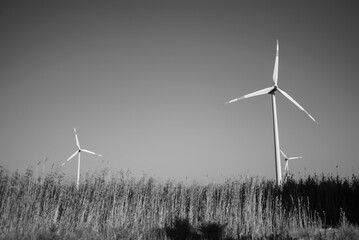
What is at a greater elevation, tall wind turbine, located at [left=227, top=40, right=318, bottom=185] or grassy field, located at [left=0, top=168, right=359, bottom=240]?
tall wind turbine, located at [left=227, top=40, right=318, bottom=185]

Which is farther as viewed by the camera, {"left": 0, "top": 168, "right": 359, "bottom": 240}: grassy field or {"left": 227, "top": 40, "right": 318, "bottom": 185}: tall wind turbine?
{"left": 227, "top": 40, "right": 318, "bottom": 185}: tall wind turbine

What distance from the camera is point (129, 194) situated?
12.4 m

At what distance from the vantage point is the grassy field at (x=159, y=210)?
948 cm

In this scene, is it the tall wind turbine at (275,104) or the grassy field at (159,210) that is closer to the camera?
the grassy field at (159,210)

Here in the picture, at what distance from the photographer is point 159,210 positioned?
37.1 feet

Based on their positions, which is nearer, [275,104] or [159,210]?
[159,210]

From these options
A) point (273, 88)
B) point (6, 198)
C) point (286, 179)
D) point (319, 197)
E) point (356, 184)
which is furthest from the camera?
point (273, 88)

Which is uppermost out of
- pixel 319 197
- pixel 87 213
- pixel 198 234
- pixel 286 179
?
pixel 286 179

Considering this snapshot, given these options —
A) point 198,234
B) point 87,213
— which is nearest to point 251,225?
point 198,234

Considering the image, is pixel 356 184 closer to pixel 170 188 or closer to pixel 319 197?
pixel 319 197

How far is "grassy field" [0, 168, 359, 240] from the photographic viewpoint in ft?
31.1

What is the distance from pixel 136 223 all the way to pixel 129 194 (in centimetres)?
237

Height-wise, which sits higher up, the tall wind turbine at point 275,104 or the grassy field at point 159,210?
the tall wind turbine at point 275,104

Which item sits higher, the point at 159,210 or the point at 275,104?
the point at 275,104
